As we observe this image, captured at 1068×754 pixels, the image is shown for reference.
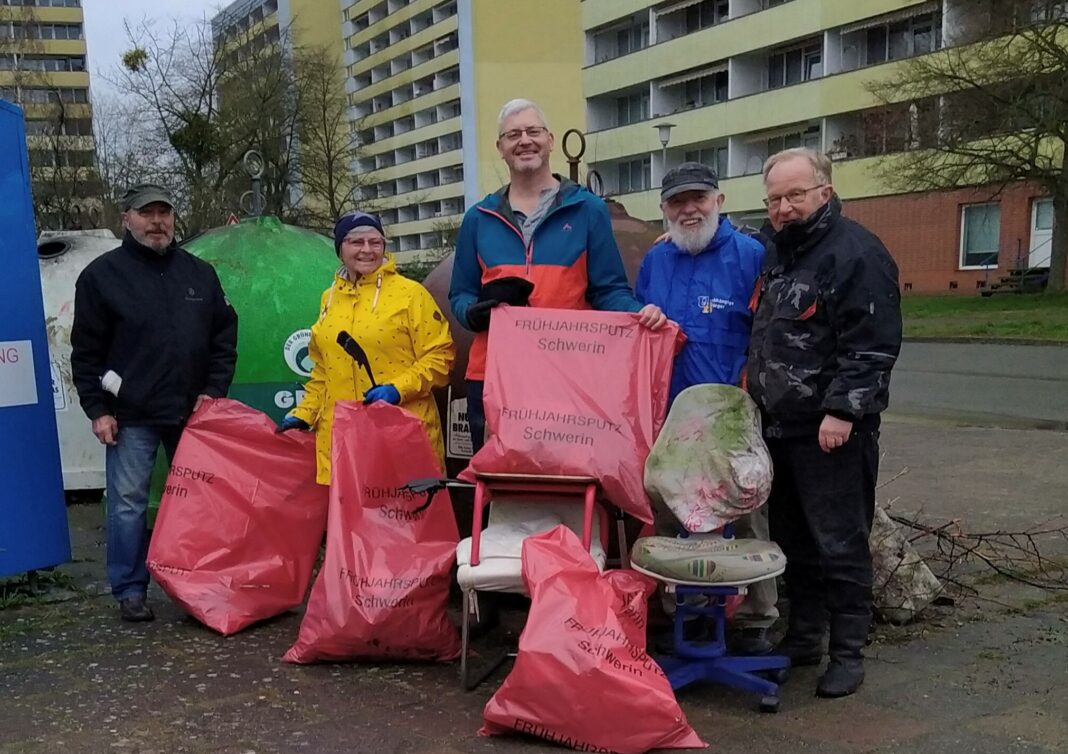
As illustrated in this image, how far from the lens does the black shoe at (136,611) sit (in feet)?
15.0

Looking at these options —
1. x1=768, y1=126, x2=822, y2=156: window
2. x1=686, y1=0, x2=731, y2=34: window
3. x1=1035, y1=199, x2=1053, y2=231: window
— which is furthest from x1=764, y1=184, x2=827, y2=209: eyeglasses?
x1=686, y1=0, x2=731, y2=34: window

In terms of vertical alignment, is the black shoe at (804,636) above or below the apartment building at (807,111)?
below

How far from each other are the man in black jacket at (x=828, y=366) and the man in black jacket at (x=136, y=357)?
2554 millimetres

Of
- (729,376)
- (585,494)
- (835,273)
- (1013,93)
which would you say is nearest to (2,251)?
(585,494)

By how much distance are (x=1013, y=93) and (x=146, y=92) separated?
→ 21.5 m

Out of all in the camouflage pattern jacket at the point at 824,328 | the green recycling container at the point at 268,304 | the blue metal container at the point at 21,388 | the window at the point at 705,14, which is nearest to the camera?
the camouflage pattern jacket at the point at 824,328

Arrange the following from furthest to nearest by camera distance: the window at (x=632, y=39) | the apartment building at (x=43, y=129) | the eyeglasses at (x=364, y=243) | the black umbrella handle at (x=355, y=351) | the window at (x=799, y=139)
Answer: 1. the window at (x=632, y=39)
2. the window at (x=799, y=139)
3. the apartment building at (x=43, y=129)
4. the eyeglasses at (x=364, y=243)
5. the black umbrella handle at (x=355, y=351)

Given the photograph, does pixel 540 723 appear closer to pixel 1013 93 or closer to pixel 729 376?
pixel 729 376

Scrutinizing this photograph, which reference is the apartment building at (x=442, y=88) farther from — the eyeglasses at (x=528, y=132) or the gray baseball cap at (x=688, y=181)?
the gray baseball cap at (x=688, y=181)

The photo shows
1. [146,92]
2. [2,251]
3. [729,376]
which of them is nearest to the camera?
[729,376]

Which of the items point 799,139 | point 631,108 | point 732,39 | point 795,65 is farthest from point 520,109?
point 631,108

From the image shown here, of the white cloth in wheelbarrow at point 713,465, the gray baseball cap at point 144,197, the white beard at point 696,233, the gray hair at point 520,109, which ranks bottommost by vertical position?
the white cloth in wheelbarrow at point 713,465

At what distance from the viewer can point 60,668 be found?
4.02 metres

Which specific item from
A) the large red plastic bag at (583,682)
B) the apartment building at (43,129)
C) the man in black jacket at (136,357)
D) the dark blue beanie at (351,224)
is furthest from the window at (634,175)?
the large red plastic bag at (583,682)
